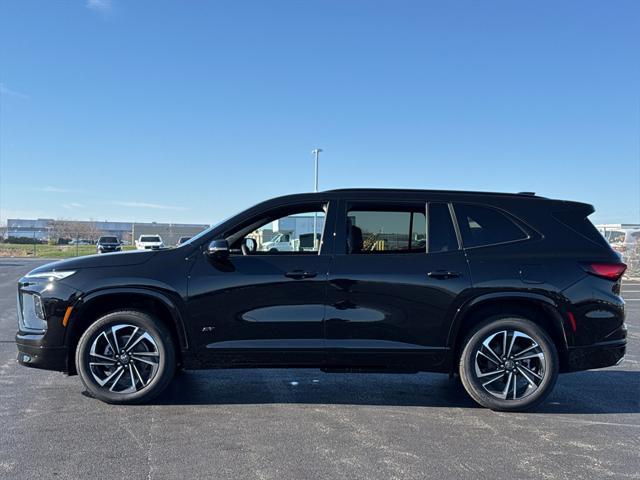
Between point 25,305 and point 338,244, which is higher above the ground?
point 338,244

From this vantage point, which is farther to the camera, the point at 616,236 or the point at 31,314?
the point at 616,236

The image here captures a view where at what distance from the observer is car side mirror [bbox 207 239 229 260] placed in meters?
4.48

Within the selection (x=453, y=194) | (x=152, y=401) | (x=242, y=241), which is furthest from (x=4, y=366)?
(x=453, y=194)

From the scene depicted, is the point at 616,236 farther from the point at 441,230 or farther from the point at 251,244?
the point at 251,244

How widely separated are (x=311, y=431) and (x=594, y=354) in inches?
101

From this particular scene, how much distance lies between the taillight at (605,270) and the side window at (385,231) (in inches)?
56.4

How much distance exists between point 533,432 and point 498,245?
1579 millimetres

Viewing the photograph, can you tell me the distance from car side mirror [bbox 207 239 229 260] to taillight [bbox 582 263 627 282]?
310cm

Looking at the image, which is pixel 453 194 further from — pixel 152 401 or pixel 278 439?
pixel 152 401

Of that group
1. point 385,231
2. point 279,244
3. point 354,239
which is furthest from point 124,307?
point 385,231

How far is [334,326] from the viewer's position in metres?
4.57

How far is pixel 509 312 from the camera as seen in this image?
15.6 feet

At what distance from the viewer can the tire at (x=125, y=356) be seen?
4.57 metres

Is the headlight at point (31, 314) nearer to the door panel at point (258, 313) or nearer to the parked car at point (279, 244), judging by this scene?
the door panel at point (258, 313)
